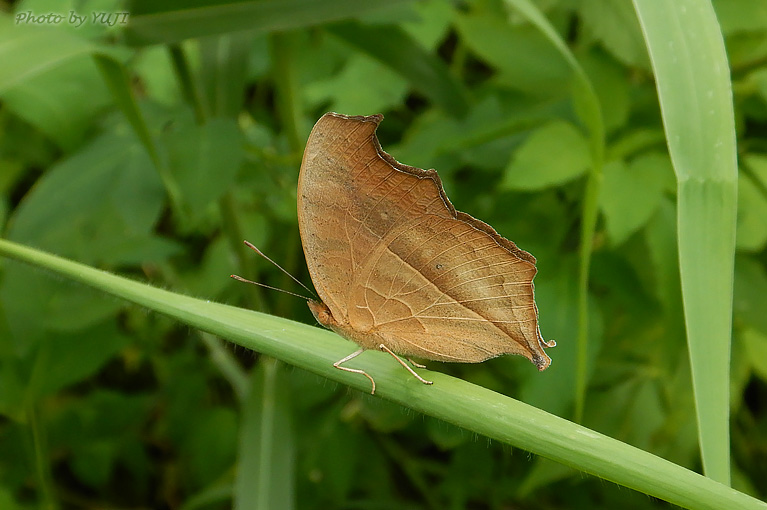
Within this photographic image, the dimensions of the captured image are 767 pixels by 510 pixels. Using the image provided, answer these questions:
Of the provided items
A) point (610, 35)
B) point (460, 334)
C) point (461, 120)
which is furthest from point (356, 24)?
point (460, 334)

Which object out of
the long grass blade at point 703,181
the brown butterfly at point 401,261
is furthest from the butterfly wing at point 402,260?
the long grass blade at point 703,181

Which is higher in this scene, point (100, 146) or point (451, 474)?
point (100, 146)

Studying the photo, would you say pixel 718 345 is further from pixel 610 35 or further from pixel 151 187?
pixel 151 187

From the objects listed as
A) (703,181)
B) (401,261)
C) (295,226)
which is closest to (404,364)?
(401,261)

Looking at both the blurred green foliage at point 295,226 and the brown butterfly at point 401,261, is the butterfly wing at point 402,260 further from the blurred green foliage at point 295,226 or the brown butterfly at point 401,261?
the blurred green foliage at point 295,226

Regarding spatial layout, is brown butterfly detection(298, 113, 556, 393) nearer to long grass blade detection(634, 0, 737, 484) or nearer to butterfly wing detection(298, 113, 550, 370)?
butterfly wing detection(298, 113, 550, 370)
